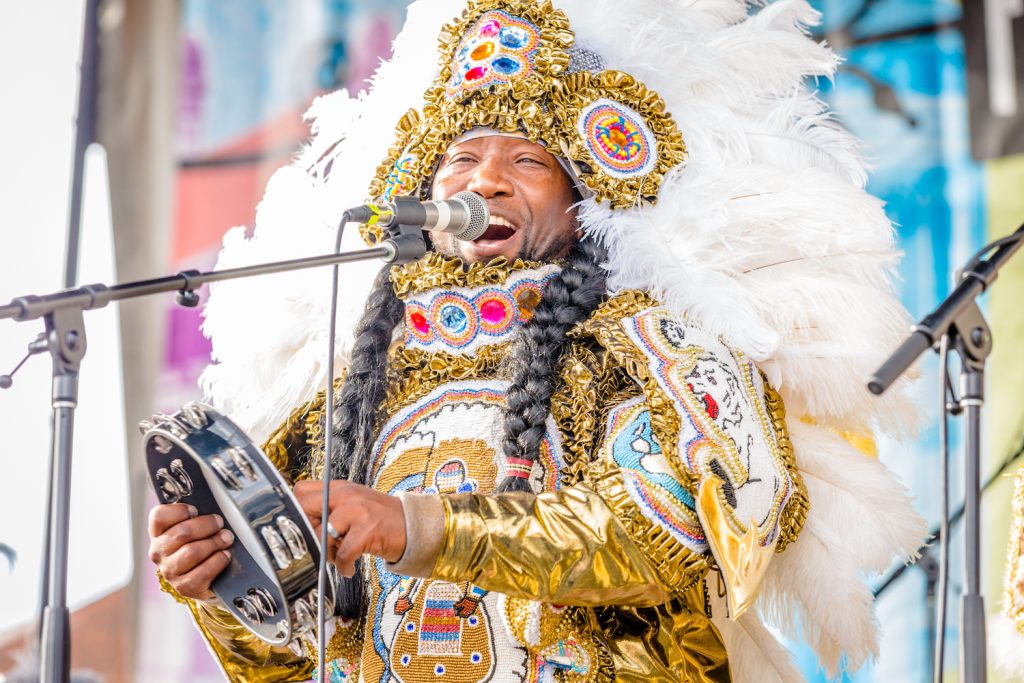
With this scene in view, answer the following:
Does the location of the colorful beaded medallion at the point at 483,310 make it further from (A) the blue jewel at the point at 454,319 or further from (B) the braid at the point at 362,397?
(B) the braid at the point at 362,397

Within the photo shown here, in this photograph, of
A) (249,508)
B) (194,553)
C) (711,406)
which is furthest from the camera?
(711,406)

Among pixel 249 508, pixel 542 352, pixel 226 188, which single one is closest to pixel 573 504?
pixel 542 352

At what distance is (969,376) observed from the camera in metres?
2.04

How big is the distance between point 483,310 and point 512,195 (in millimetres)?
256

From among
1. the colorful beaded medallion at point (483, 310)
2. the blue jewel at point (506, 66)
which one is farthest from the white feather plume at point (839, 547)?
the blue jewel at point (506, 66)

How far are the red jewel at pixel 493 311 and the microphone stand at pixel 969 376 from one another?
1024 mm

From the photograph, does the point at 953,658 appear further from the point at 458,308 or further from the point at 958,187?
the point at 458,308

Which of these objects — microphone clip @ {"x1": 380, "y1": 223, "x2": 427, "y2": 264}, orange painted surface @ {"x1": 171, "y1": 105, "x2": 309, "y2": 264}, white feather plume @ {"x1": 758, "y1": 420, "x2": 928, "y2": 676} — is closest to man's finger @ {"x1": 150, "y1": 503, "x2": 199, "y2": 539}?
microphone clip @ {"x1": 380, "y1": 223, "x2": 427, "y2": 264}

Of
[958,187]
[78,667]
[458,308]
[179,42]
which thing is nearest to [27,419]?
[78,667]

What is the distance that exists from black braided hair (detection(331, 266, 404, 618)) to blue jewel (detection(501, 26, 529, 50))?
55 centimetres

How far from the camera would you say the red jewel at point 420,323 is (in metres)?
2.92

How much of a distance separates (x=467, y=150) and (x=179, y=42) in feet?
6.72

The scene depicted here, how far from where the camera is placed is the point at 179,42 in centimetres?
470

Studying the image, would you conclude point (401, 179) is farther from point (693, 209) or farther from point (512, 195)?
point (693, 209)
